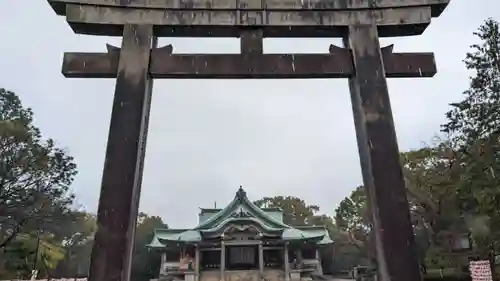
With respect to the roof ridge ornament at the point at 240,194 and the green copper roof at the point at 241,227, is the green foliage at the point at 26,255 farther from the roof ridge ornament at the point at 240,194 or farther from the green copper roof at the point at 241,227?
the roof ridge ornament at the point at 240,194

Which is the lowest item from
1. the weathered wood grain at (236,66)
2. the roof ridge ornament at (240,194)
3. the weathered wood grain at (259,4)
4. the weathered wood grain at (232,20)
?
the weathered wood grain at (236,66)

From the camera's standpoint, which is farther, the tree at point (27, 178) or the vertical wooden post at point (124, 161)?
the tree at point (27, 178)

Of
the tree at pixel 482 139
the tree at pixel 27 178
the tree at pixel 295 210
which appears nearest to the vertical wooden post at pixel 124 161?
the tree at pixel 482 139

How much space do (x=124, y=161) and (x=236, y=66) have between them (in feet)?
4.85

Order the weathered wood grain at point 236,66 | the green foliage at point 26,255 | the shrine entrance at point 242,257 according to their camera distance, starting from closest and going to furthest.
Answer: the weathered wood grain at point 236,66 < the green foliage at point 26,255 < the shrine entrance at point 242,257

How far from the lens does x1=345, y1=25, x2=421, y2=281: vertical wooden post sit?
12.3 feet

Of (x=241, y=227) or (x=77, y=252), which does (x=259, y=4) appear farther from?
(x=77, y=252)

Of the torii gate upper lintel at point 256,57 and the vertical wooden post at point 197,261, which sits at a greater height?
the torii gate upper lintel at point 256,57

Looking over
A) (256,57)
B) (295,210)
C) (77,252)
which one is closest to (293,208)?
(295,210)

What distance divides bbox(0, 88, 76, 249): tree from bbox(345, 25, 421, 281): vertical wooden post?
61.0 feet

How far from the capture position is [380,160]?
404 cm

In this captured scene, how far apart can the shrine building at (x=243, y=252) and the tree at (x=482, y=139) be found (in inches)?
279

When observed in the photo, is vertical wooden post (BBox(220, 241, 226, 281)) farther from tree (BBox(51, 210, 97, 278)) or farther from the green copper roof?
tree (BBox(51, 210, 97, 278))

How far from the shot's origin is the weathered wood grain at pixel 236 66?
14.4ft
